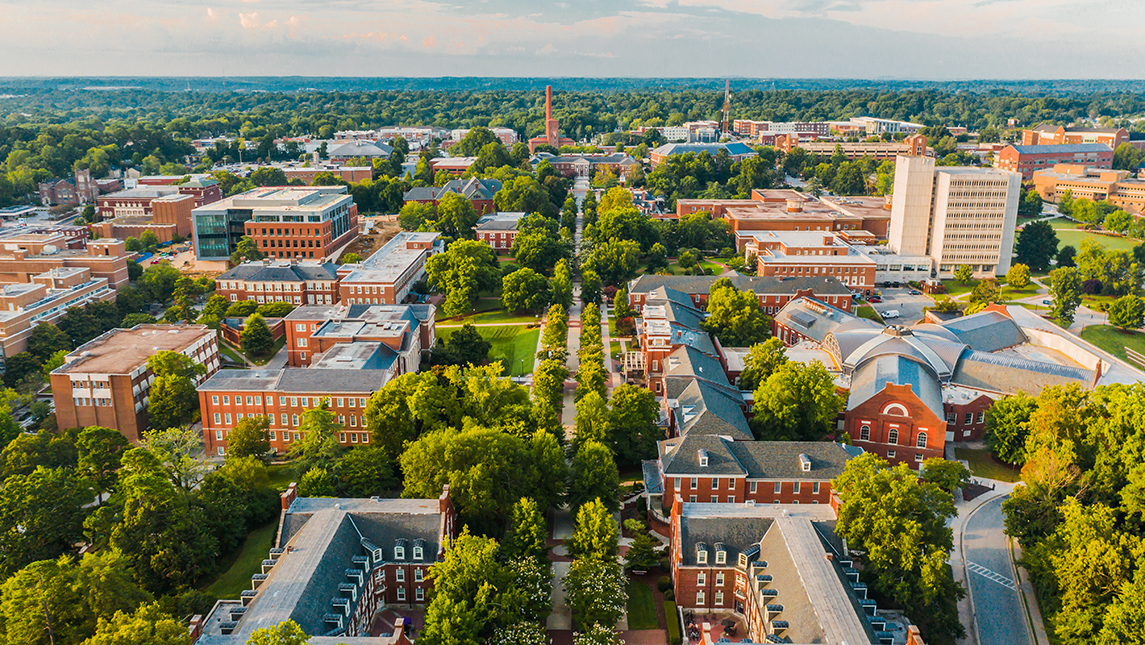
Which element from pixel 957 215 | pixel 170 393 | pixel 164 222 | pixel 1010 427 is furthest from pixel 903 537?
pixel 164 222

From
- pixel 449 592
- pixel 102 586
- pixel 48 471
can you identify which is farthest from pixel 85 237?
pixel 449 592

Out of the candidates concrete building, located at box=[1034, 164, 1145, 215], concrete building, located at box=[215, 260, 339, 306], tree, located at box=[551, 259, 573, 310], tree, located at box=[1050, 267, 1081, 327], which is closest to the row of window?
tree, located at box=[551, 259, 573, 310]

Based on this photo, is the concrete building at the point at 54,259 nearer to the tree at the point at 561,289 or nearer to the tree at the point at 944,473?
the tree at the point at 561,289

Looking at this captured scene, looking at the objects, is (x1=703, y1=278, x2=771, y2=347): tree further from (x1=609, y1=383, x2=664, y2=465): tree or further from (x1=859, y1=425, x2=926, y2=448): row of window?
(x1=609, y1=383, x2=664, y2=465): tree

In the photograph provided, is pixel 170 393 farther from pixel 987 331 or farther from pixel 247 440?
pixel 987 331

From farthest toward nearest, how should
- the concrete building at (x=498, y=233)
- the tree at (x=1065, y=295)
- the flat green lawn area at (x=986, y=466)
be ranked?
the concrete building at (x=498, y=233), the tree at (x=1065, y=295), the flat green lawn area at (x=986, y=466)

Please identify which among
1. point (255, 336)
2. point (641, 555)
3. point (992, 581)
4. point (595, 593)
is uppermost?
point (255, 336)

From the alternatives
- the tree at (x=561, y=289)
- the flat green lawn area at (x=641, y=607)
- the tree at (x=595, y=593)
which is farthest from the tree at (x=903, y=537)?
the tree at (x=561, y=289)
